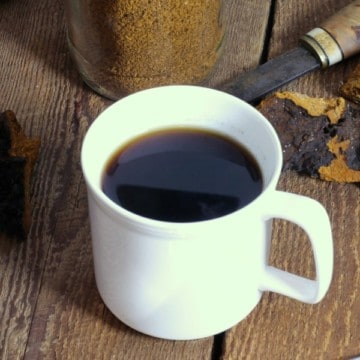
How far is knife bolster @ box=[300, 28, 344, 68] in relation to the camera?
2.45 ft

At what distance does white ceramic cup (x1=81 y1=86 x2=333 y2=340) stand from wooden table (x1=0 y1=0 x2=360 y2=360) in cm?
2

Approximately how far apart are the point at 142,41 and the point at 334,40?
0.59 feet

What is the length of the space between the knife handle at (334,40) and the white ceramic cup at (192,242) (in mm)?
221

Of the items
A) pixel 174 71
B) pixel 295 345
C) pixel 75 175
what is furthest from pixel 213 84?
pixel 295 345

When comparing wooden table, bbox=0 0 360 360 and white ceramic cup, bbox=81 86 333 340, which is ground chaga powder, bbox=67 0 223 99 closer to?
wooden table, bbox=0 0 360 360

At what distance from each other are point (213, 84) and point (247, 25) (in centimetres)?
10

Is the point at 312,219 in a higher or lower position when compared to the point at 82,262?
higher

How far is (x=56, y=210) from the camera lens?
2.12 ft

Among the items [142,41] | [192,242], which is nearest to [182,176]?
[192,242]

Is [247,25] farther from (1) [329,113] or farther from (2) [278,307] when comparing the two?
(2) [278,307]

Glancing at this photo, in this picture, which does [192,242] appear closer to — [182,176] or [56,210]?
[182,176]

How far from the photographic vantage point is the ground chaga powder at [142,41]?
26.5 inches

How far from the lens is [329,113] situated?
66 centimetres

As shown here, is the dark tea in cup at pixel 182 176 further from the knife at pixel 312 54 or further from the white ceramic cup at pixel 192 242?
the knife at pixel 312 54
